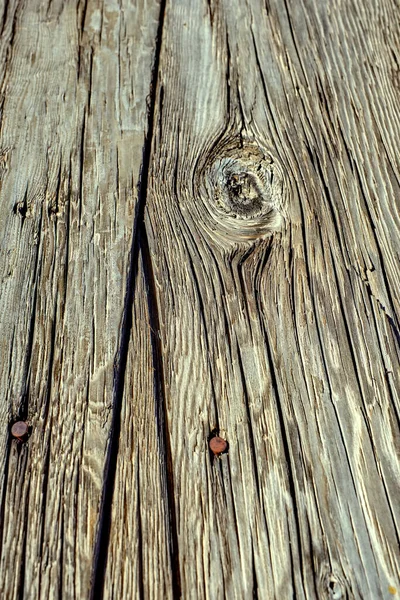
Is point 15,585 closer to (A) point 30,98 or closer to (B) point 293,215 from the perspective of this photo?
(B) point 293,215

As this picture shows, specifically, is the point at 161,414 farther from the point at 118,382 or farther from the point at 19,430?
the point at 19,430

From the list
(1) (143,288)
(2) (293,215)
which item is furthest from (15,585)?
(2) (293,215)

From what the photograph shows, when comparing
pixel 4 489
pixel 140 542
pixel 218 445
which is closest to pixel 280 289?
pixel 218 445

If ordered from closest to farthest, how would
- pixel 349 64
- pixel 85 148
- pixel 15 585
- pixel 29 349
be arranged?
pixel 15 585 → pixel 29 349 → pixel 85 148 → pixel 349 64

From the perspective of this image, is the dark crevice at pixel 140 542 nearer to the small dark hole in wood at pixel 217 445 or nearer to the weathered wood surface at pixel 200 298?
the weathered wood surface at pixel 200 298

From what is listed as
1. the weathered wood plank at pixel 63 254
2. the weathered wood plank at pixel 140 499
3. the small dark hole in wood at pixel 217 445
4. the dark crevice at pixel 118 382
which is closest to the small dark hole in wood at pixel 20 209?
the weathered wood plank at pixel 63 254

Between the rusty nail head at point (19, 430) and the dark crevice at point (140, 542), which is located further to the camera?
the rusty nail head at point (19, 430)

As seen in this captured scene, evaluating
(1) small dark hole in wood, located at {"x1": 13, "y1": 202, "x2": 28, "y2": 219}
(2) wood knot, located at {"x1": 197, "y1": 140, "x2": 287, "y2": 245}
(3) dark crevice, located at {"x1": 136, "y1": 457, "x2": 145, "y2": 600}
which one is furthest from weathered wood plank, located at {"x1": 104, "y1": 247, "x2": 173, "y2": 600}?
(1) small dark hole in wood, located at {"x1": 13, "y1": 202, "x2": 28, "y2": 219}
